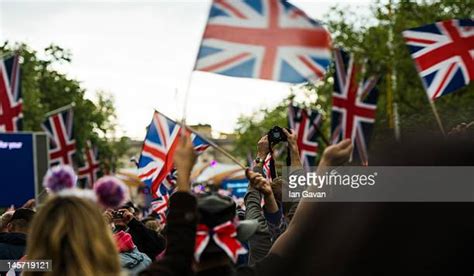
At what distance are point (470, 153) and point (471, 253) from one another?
1.21 feet

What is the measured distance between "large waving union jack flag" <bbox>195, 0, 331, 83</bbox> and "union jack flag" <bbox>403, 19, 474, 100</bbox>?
555cm

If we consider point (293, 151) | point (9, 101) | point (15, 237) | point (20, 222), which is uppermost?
point (9, 101)

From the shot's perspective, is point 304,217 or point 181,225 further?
point 181,225

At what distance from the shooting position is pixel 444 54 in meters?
11.1

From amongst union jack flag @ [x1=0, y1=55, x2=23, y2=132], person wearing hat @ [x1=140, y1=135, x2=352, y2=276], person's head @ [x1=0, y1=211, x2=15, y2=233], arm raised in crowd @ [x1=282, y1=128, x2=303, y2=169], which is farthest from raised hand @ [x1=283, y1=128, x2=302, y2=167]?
union jack flag @ [x1=0, y1=55, x2=23, y2=132]

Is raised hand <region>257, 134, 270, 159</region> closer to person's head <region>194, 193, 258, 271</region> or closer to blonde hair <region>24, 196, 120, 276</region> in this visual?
person's head <region>194, 193, 258, 271</region>

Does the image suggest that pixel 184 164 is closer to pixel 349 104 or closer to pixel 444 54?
pixel 444 54

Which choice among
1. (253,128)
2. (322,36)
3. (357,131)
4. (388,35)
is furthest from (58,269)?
(253,128)

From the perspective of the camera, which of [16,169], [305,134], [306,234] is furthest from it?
[305,134]

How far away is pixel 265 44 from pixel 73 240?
2052 mm

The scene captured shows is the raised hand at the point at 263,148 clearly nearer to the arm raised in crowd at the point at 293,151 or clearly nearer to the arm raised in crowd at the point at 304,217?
the arm raised in crowd at the point at 293,151

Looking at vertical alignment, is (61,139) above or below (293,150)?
above

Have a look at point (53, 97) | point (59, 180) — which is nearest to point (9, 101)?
point (59, 180)

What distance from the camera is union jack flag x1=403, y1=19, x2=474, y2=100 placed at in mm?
10883
